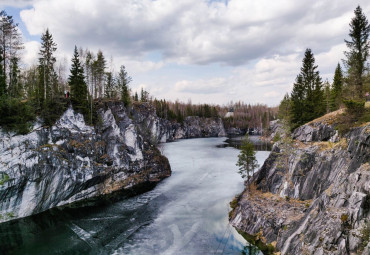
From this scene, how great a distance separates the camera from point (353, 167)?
17.2m

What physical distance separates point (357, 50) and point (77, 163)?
40375 mm

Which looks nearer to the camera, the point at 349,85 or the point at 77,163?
the point at 349,85

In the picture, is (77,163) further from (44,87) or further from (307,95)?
(307,95)

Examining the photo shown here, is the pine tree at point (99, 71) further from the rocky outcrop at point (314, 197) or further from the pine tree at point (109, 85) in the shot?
the rocky outcrop at point (314, 197)

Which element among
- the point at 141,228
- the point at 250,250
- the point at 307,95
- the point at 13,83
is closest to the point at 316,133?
the point at 307,95

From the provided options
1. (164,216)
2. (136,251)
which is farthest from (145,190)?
(136,251)

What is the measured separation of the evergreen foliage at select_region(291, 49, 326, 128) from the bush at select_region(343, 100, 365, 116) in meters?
14.5

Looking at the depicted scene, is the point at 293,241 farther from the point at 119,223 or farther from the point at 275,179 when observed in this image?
the point at 119,223

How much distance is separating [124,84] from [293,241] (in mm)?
52318

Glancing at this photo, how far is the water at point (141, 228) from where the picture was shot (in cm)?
2109

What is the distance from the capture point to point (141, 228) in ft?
81.8

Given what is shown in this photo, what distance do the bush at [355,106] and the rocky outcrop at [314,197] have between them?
2116mm

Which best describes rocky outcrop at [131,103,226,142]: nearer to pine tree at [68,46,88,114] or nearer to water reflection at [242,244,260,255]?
pine tree at [68,46,88,114]

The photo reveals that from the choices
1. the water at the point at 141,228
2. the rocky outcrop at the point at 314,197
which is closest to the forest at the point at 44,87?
the water at the point at 141,228
